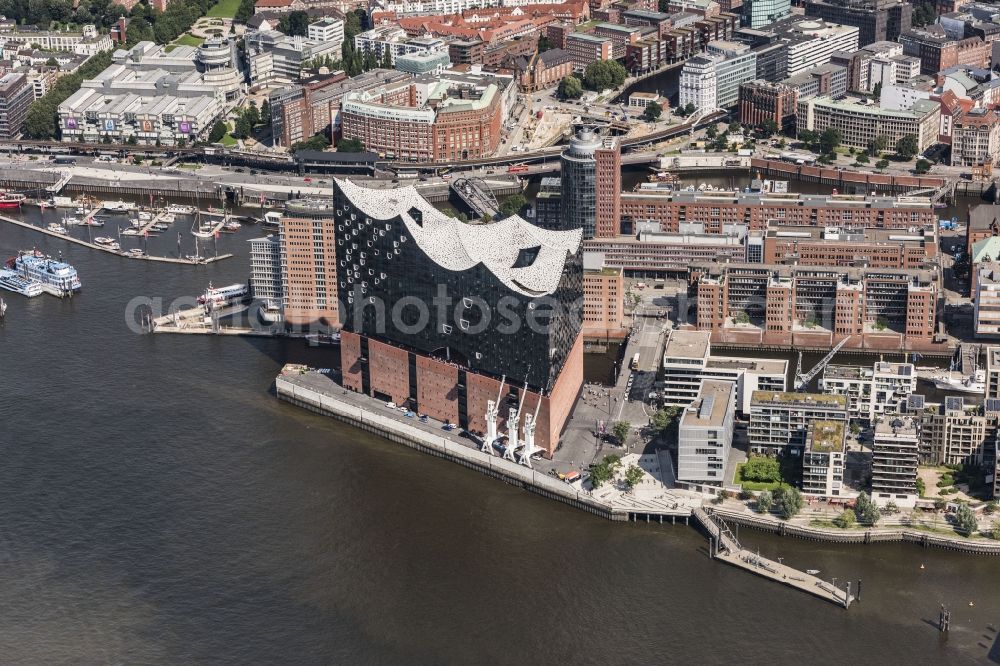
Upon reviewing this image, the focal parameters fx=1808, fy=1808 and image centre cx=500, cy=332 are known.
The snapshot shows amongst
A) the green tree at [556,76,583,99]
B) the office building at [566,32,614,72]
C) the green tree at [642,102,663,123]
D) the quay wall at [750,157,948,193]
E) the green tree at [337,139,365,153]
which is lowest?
the quay wall at [750,157,948,193]

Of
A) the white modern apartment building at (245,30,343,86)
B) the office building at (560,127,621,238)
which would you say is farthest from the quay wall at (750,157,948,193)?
the white modern apartment building at (245,30,343,86)

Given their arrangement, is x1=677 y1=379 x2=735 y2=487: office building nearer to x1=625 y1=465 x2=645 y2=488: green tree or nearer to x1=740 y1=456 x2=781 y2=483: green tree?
x1=740 y1=456 x2=781 y2=483: green tree

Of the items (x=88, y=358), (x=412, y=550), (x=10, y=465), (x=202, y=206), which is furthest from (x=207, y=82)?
(x=412, y=550)

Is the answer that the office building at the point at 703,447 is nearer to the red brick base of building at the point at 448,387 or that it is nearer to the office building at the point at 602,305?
the red brick base of building at the point at 448,387

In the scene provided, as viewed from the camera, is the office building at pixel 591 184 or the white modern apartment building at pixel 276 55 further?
the white modern apartment building at pixel 276 55

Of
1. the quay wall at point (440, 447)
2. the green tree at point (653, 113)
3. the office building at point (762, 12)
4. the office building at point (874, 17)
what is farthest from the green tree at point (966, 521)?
the office building at point (762, 12)

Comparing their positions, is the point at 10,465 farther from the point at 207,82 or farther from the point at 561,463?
the point at 207,82
